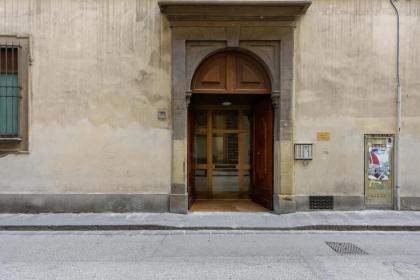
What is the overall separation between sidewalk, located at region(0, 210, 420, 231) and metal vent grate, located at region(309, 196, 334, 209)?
247mm

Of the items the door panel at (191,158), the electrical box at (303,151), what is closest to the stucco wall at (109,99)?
the electrical box at (303,151)

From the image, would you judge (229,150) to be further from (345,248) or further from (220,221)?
(345,248)

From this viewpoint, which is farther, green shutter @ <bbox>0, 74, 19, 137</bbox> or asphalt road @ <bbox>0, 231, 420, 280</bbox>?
green shutter @ <bbox>0, 74, 19, 137</bbox>

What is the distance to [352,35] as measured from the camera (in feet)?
32.3

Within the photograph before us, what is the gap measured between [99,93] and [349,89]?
6.52 metres

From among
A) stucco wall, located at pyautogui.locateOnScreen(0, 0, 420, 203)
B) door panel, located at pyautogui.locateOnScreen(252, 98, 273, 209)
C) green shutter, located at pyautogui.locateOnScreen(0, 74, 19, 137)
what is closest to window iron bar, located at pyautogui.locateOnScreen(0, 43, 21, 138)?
green shutter, located at pyautogui.locateOnScreen(0, 74, 19, 137)

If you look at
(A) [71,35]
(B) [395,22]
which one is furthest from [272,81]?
(A) [71,35]

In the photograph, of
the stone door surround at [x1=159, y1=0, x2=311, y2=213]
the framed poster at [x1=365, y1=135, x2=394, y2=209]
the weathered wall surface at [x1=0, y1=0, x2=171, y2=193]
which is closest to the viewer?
the stone door surround at [x1=159, y1=0, x2=311, y2=213]

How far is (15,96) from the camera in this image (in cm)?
972

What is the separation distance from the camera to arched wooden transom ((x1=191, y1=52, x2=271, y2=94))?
10.1 meters

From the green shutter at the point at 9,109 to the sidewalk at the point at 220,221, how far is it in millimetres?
2182

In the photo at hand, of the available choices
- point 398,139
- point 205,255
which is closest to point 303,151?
point 398,139

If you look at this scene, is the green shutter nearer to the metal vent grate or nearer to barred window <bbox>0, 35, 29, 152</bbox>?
barred window <bbox>0, 35, 29, 152</bbox>

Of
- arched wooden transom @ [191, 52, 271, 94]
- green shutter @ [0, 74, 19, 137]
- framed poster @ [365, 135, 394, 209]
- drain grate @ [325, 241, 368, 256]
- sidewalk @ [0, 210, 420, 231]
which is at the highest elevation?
arched wooden transom @ [191, 52, 271, 94]
